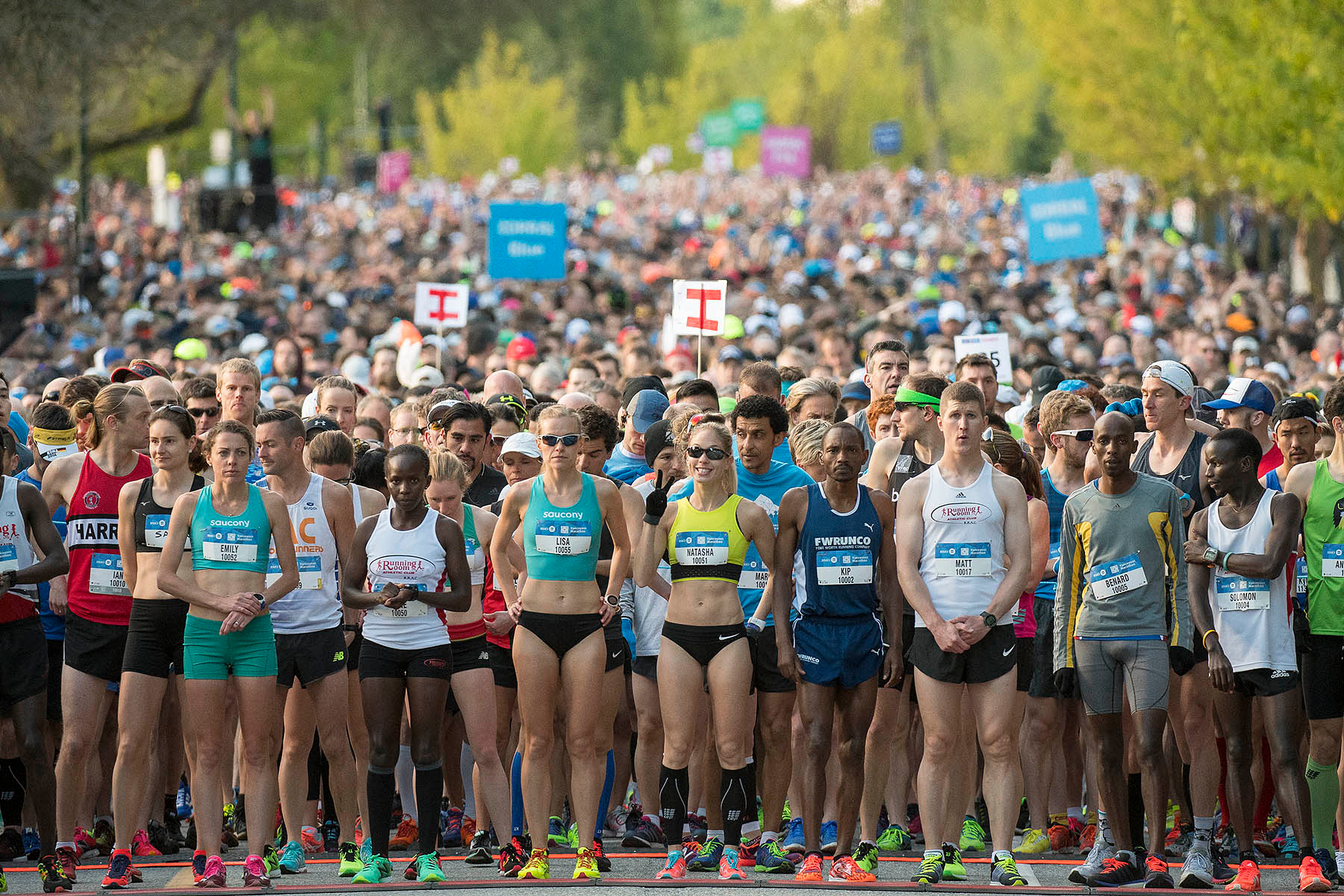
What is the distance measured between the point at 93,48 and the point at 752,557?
17.8 meters

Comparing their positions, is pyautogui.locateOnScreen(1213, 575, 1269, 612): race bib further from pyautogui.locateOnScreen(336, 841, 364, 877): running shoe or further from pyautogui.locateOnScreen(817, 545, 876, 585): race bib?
pyautogui.locateOnScreen(336, 841, 364, 877): running shoe

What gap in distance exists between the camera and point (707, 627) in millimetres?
8109

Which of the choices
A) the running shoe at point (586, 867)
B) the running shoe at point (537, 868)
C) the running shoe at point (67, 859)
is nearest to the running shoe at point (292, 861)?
the running shoe at point (67, 859)

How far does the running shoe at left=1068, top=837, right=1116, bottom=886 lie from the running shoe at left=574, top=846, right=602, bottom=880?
6.75ft

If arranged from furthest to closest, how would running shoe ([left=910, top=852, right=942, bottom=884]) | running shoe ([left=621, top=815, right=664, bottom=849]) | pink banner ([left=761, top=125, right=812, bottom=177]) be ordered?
pink banner ([left=761, top=125, right=812, bottom=177])
running shoe ([left=621, top=815, right=664, bottom=849])
running shoe ([left=910, top=852, right=942, bottom=884])

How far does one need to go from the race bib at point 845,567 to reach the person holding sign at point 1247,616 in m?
Result: 1.45

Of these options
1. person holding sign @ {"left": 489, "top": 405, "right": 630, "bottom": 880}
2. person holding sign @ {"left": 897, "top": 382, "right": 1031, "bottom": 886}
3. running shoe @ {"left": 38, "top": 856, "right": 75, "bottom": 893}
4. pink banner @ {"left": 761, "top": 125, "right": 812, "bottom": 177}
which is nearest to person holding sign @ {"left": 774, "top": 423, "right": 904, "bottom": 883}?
person holding sign @ {"left": 897, "top": 382, "right": 1031, "bottom": 886}

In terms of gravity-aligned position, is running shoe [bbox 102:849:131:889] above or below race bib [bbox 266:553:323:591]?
below

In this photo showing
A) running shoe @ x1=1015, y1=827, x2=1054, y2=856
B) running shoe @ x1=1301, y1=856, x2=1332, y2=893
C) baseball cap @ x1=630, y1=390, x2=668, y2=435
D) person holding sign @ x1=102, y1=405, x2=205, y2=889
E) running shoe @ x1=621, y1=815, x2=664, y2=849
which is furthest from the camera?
baseball cap @ x1=630, y1=390, x2=668, y2=435

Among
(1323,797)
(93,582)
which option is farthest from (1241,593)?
(93,582)

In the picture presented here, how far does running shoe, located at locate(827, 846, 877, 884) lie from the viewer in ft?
26.0

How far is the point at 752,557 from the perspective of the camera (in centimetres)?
888

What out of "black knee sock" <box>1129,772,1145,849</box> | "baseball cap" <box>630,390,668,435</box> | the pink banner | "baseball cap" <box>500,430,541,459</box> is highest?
the pink banner

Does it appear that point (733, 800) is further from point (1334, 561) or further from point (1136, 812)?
point (1334, 561)
